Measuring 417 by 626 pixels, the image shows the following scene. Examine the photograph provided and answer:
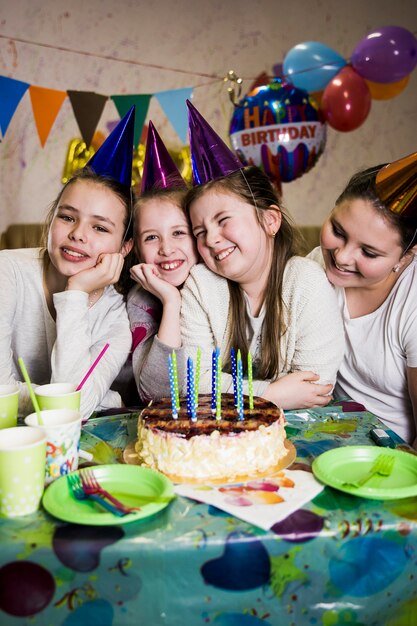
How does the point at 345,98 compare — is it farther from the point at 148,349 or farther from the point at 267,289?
the point at 148,349

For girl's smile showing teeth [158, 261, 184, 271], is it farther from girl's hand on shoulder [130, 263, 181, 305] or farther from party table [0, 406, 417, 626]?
party table [0, 406, 417, 626]

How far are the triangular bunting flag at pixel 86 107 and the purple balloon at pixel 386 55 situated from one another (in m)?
1.58

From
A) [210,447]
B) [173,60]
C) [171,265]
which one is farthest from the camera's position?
[173,60]

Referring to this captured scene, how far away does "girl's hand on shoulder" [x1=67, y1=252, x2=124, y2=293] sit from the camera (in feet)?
5.59

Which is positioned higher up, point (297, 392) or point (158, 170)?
point (158, 170)

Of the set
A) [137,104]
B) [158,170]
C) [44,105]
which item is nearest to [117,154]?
[158,170]

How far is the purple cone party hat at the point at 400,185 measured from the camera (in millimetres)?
1573

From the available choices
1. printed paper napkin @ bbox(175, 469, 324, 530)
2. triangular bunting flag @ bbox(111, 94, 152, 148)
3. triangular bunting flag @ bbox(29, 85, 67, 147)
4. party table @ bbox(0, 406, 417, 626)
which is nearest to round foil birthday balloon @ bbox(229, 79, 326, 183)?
triangular bunting flag @ bbox(111, 94, 152, 148)

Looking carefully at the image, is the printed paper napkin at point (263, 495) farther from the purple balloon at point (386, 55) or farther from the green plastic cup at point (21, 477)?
the purple balloon at point (386, 55)

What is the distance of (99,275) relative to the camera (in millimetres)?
1726

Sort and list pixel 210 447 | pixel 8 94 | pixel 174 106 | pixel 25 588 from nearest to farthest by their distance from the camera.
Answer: pixel 25 588
pixel 210 447
pixel 8 94
pixel 174 106

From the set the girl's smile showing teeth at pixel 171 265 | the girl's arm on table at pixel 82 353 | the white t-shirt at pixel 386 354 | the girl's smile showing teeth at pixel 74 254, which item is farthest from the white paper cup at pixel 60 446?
the white t-shirt at pixel 386 354

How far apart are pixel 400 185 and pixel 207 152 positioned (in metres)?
0.58

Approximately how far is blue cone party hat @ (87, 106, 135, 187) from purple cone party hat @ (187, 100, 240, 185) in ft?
0.63
